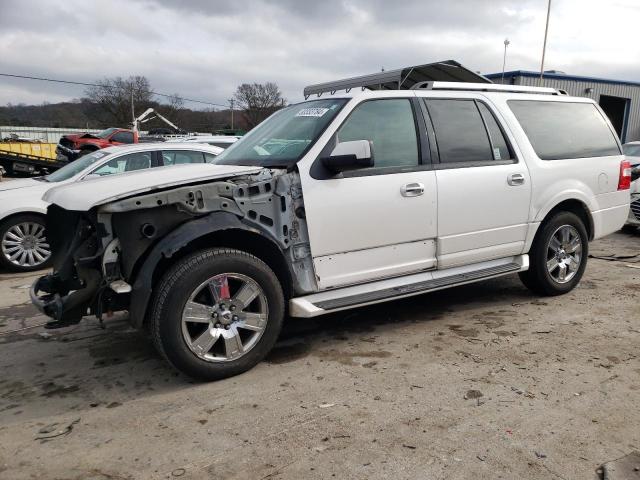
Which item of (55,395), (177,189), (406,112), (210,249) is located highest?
(406,112)

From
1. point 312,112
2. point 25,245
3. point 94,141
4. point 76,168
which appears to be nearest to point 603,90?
point 94,141

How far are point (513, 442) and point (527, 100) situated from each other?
3525 mm

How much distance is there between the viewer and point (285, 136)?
4184 mm

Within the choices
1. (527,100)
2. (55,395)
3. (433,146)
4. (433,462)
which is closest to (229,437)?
(433,462)

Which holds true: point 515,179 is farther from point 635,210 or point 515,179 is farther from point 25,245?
point 25,245

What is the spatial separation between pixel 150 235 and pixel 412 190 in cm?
199

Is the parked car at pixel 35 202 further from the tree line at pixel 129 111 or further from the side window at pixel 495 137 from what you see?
the tree line at pixel 129 111

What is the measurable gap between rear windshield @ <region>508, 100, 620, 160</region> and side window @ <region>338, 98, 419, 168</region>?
136 centimetres

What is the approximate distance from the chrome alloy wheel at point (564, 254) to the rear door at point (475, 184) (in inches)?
19.6

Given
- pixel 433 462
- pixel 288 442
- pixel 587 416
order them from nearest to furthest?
pixel 433 462 < pixel 288 442 < pixel 587 416

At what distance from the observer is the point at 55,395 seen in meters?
3.35

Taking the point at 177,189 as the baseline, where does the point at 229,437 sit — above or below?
below

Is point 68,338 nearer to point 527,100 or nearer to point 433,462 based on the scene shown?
point 433,462

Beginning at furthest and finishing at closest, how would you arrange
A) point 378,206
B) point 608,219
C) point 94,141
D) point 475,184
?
point 94,141 < point 608,219 < point 475,184 < point 378,206
